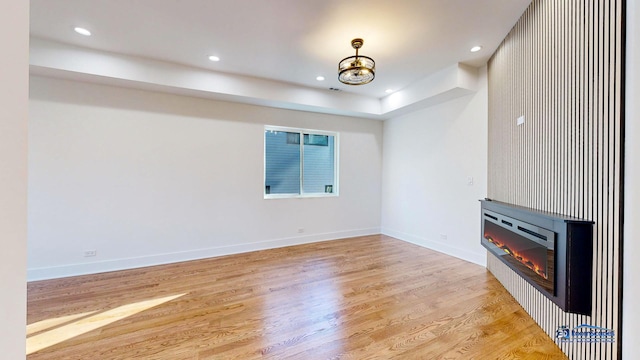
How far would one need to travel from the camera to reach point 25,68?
0.77m

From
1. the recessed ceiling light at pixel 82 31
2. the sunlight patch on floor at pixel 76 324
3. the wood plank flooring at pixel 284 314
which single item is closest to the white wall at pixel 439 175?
the wood plank flooring at pixel 284 314

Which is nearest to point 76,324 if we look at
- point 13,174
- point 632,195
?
point 13,174

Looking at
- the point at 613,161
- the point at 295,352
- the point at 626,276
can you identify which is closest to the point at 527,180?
the point at 613,161

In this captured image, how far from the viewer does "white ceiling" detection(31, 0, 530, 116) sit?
252cm

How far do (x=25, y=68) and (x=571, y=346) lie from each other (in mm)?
3331

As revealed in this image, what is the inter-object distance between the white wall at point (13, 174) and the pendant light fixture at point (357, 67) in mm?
2692

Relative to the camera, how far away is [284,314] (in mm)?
2562

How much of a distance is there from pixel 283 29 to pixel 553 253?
10.6 ft

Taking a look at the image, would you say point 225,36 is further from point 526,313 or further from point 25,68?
point 526,313

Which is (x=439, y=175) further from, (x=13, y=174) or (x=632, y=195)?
(x=13, y=174)

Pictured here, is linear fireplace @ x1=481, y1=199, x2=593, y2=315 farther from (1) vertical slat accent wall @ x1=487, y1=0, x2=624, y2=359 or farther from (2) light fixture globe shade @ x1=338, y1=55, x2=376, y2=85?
(2) light fixture globe shade @ x1=338, y1=55, x2=376, y2=85

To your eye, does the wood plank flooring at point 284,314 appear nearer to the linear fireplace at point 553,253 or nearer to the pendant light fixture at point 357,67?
the linear fireplace at point 553,253

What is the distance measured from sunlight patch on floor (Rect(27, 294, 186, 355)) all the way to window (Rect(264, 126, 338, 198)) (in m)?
2.66

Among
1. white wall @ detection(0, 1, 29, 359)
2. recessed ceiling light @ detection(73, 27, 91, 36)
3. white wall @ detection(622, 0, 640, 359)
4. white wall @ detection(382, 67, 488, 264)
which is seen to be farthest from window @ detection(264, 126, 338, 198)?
white wall @ detection(622, 0, 640, 359)
